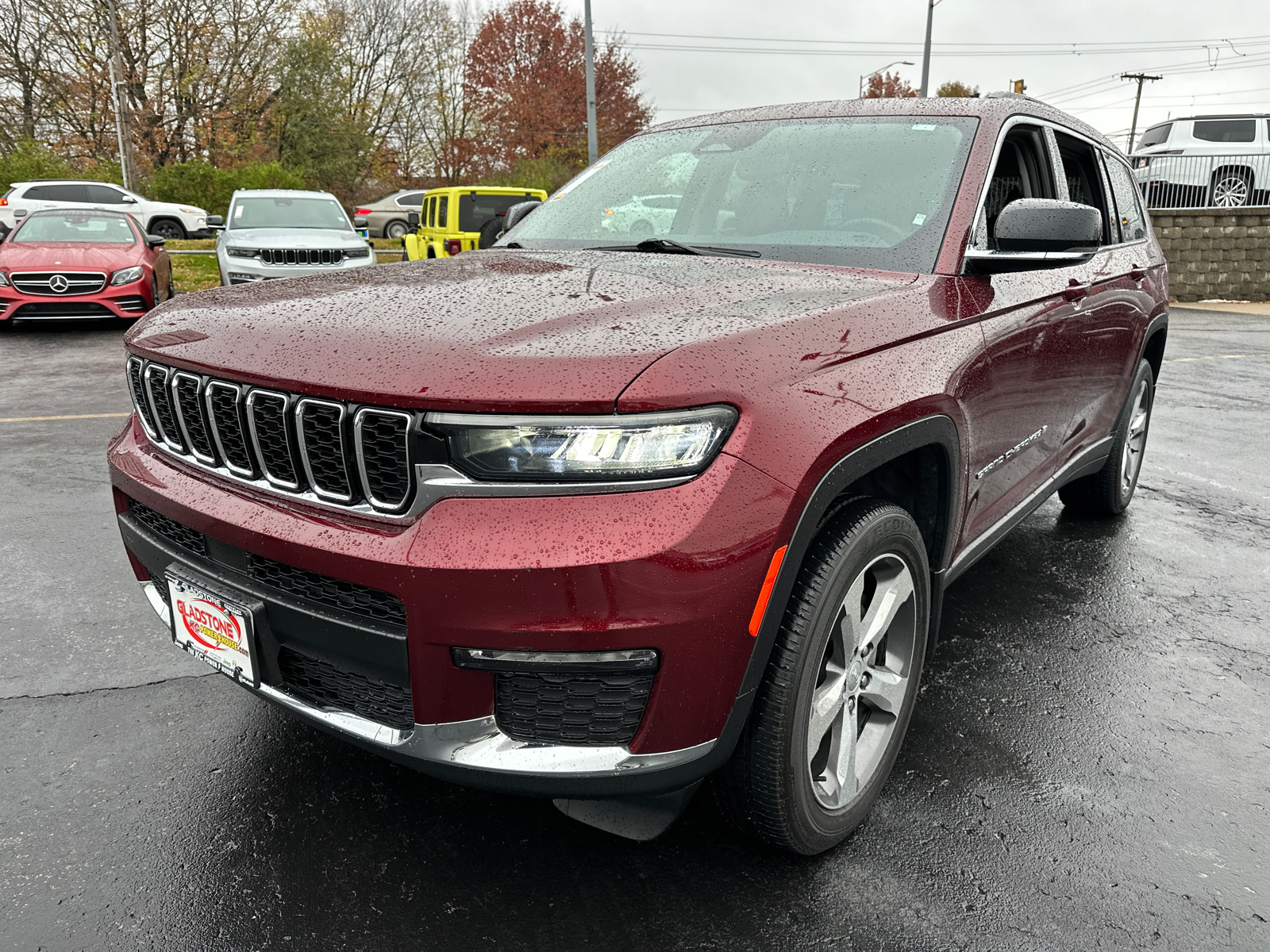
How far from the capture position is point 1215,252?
18219 millimetres

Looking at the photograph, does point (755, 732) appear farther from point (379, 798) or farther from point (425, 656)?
point (379, 798)

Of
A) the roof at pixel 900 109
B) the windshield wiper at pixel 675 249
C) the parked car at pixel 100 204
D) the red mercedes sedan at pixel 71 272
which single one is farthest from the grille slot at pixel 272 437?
the parked car at pixel 100 204

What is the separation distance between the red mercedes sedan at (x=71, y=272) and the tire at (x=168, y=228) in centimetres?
1344

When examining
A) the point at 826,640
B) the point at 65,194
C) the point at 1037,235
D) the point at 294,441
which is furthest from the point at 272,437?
the point at 65,194

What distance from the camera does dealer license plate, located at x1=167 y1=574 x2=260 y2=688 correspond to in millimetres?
1992

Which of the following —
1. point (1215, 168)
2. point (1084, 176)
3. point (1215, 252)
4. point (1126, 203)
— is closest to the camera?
point (1084, 176)

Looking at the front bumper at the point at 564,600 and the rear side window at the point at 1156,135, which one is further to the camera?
the rear side window at the point at 1156,135

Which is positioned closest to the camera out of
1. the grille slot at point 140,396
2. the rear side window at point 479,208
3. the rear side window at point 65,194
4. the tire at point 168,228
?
the grille slot at point 140,396

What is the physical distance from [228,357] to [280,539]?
1.43 feet

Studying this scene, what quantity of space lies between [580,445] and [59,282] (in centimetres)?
1131

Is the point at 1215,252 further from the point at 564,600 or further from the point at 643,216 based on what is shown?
the point at 564,600

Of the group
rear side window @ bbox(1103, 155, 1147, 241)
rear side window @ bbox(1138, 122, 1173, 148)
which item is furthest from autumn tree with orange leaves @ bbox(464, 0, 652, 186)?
rear side window @ bbox(1103, 155, 1147, 241)

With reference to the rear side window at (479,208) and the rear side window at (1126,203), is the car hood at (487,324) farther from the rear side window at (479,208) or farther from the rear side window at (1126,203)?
the rear side window at (479,208)

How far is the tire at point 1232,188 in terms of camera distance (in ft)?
62.0
